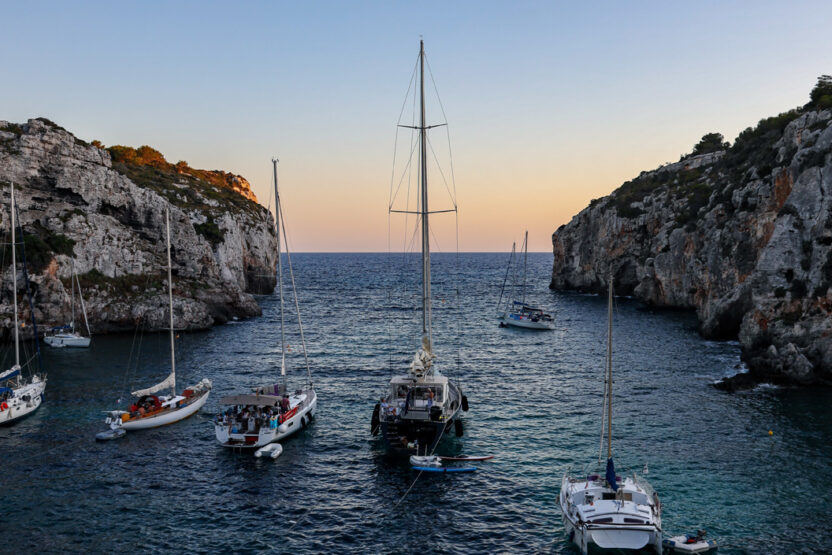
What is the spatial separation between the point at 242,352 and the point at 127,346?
45.9 feet

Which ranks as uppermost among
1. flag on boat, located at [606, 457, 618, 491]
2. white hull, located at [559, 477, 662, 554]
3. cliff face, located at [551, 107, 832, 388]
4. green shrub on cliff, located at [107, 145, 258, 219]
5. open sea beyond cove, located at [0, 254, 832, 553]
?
green shrub on cliff, located at [107, 145, 258, 219]

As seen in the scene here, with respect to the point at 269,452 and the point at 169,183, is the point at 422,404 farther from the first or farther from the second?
the point at 169,183

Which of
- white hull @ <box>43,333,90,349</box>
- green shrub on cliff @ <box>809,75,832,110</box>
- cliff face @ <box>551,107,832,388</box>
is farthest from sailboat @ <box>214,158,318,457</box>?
green shrub on cliff @ <box>809,75,832,110</box>

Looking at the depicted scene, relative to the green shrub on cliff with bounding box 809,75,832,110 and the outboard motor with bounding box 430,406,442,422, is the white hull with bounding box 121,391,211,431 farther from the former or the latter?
the green shrub on cliff with bounding box 809,75,832,110

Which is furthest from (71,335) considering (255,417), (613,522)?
(613,522)

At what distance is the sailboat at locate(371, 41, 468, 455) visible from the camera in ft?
109

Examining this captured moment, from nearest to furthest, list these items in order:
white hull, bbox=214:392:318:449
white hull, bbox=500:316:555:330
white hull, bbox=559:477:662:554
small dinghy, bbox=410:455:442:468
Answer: white hull, bbox=559:477:662:554
small dinghy, bbox=410:455:442:468
white hull, bbox=214:392:318:449
white hull, bbox=500:316:555:330

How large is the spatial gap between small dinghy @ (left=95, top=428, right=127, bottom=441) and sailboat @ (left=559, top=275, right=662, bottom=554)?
2817 centimetres

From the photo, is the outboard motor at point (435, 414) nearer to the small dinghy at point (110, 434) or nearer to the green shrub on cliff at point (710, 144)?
the small dinghy at point (110, 434)

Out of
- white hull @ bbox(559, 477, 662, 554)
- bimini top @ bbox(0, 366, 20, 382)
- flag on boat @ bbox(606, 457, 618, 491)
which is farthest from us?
bimini top @ bbox(0, 366, 20, 382)

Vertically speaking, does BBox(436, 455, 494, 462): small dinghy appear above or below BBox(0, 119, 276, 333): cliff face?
below

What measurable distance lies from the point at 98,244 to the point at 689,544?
80326 millimetres

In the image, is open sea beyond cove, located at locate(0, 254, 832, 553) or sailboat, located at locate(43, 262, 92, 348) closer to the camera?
open sea beyond cove, located at locate(0, 254, 832, 553)

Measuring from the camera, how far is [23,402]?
40.2 metres
